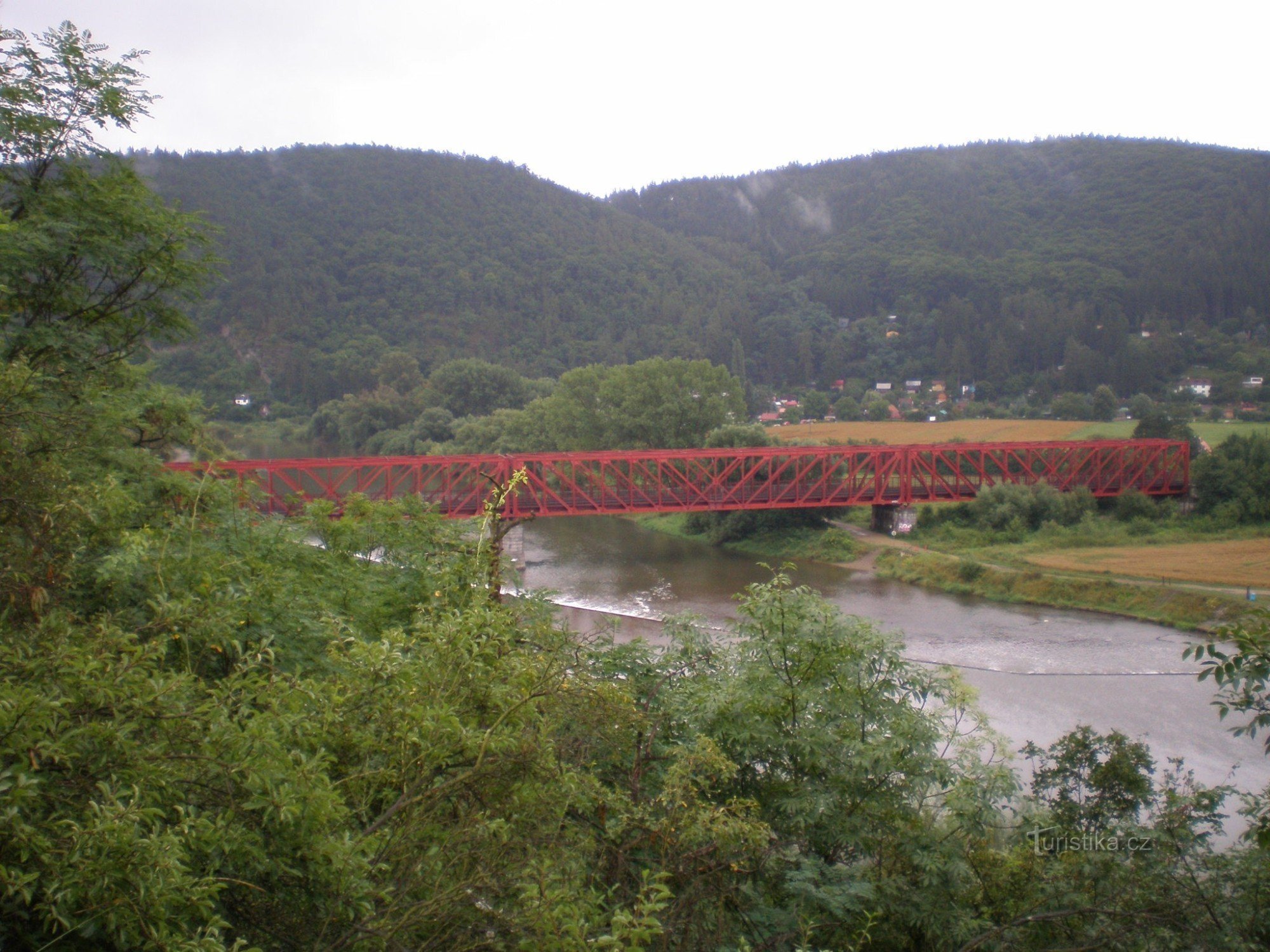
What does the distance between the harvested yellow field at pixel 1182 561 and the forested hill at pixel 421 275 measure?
60448mm

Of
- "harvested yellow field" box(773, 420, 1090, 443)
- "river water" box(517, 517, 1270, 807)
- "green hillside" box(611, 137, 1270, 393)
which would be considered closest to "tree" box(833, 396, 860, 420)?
"harvested yellow field" box(773, 420, 1090, 443)

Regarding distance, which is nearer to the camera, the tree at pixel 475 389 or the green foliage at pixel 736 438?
the green foliage at pixel 736 438

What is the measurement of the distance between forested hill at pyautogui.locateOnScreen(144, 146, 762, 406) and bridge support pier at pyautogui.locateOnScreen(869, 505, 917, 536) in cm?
5325

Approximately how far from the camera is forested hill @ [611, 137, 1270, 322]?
81500 mm

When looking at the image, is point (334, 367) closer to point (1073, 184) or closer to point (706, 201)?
point (706, 201)

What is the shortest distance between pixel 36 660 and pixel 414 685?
1017 mm

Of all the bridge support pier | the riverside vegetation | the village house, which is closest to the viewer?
the riverside vegetation

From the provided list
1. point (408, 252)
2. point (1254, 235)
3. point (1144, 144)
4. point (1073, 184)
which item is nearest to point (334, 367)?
point (408, 252)

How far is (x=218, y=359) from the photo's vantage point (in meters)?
75.6

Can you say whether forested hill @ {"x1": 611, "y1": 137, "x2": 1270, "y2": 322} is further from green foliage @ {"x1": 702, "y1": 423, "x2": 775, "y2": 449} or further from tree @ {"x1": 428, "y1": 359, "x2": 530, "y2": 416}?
green foliage @ {"x1": 702, "y1": 423, "x2": 775, "y2": 449}

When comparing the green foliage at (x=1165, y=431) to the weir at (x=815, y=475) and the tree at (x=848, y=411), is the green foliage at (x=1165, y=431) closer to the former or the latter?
the weir at (x=815, y=475)

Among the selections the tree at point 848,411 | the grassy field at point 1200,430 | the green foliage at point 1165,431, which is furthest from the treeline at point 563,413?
the tree at point 848,411

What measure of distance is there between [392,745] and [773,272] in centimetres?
12003

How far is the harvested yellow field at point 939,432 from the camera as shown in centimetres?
4338
